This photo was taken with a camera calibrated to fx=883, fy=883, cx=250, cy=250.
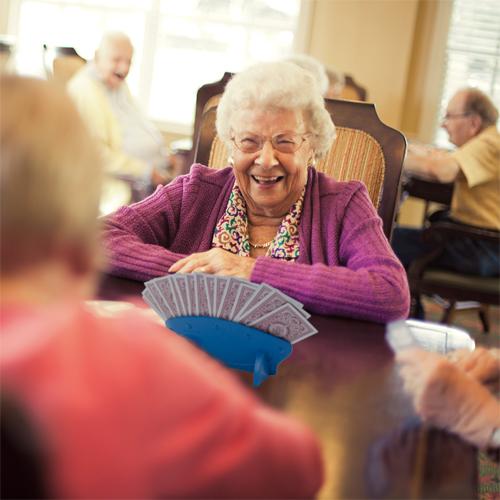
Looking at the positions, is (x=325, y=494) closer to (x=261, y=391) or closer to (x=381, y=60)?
(x=261, y=391)

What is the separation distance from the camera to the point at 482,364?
1191 mm

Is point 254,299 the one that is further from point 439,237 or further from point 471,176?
point 471,176

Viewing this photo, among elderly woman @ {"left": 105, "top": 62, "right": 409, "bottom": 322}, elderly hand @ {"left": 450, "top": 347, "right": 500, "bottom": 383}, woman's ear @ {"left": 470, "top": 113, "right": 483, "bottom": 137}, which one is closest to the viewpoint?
elderly hand @ {"left": 450, "top": 347, "right": 500, "bottom": 383}

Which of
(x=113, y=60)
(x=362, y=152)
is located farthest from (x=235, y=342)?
(x=113, y=60)

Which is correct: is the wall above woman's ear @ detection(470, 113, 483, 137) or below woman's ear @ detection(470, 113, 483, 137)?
above

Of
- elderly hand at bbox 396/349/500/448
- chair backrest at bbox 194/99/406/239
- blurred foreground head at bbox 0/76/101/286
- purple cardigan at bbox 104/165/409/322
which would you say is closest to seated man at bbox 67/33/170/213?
chair backrest at bbox 194/99/406/239

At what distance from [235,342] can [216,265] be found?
1.86 feet

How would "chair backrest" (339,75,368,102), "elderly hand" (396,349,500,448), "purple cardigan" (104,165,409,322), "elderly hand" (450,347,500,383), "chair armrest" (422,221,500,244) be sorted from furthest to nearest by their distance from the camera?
"chair backrest" (339,75,368,102) → "chair armrest" (422,221,500,244) → "purple cardigan" (104,165,409,322) → "elderly hand" (450,347,500,383) → "elderly hand" (396,349,500,448)

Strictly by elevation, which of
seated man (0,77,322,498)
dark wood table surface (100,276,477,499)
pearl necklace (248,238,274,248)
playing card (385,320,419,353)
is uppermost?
seated man (0,77,322,498)

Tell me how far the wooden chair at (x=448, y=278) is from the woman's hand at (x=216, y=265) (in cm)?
226

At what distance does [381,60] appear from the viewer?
6691 millimetres

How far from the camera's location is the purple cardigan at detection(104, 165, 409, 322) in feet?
5.68

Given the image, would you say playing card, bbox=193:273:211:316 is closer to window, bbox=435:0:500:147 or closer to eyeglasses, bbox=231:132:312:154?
eyeglasses, bbox=231:132:312:154

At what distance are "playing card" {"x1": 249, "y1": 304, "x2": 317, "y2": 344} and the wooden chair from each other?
274 cm
